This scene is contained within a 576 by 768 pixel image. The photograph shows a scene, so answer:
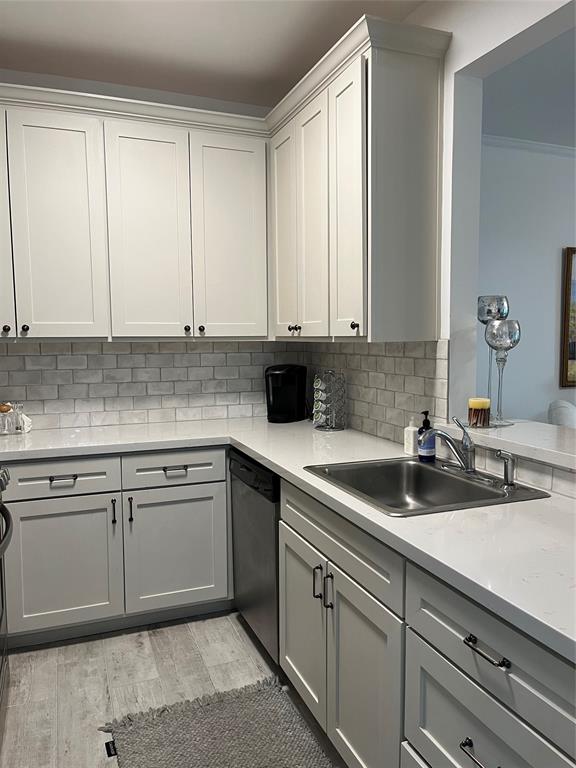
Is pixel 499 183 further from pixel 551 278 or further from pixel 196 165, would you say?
pixel 196 165

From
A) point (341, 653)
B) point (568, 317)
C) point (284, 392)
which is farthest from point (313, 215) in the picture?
point (568, 317)

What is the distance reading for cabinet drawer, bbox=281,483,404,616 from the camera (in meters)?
1.44

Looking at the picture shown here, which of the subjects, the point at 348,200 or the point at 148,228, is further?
the point at 148,228

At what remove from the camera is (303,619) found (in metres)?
2.00

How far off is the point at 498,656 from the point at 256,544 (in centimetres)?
146

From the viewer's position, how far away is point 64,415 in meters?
3.00

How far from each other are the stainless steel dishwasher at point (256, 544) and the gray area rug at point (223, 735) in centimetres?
21

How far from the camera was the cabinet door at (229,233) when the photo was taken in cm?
290

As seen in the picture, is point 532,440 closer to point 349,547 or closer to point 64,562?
point 349,547

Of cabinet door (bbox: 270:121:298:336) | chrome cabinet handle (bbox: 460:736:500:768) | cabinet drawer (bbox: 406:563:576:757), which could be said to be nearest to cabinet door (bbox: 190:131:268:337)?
cabinet door (bbox: 270:121:298:336)

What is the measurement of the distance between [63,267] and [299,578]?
1.78m

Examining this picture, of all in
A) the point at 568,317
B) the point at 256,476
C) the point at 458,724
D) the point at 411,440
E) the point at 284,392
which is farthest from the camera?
the point at 568,317

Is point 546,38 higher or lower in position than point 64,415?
higher

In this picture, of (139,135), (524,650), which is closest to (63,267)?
(139,135)
